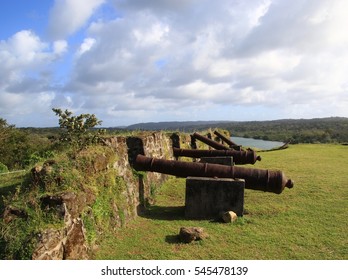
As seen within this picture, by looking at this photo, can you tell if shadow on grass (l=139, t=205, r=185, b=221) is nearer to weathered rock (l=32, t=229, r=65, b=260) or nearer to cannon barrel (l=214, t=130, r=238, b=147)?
weathered rock (l=32, t=229, r=65, b=260)

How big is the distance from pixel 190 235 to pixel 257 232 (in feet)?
5.34

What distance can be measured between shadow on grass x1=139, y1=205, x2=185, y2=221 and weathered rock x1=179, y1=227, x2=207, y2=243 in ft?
5.15

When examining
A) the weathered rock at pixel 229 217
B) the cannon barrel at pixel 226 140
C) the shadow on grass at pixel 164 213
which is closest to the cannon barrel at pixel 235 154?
the shadow on grass at pixel 164 213

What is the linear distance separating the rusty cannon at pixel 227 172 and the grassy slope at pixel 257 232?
73 cm

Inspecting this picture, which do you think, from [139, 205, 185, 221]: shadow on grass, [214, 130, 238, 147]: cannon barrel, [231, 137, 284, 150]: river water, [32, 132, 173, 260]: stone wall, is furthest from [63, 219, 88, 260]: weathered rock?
[231, 137, 284, 150]: river water

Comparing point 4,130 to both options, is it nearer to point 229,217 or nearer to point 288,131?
point 229,217

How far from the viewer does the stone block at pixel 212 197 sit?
8430 millimetres

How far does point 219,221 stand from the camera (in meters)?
8.17

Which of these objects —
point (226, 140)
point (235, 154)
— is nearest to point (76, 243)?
point (235, 154)

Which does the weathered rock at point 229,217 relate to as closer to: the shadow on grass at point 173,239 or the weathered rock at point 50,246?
the shadow on grass at point 173,239

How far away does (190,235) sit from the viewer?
676cm

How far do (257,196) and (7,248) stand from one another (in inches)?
298

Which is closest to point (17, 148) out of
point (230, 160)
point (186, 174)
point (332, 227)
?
point (230, 160)

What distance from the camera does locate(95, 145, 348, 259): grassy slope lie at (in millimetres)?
6277
